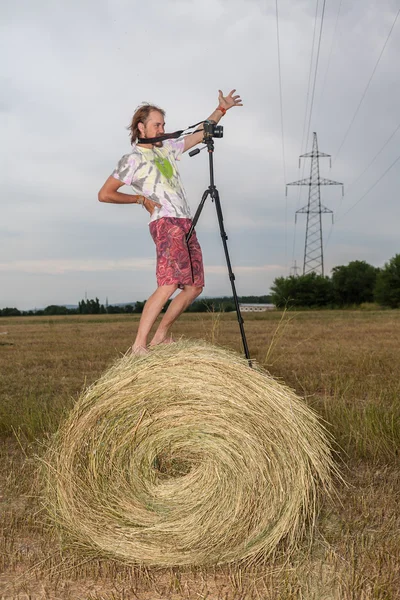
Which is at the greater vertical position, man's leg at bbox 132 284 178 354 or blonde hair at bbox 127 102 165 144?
blonde hair at bbox 127 102 165 144

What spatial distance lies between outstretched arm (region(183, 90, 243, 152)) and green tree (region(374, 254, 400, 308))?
158 feet

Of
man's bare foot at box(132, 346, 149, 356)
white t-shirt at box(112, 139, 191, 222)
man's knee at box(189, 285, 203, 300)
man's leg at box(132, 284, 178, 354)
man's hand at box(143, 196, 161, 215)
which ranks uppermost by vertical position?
white t-shirt at box(112, 139, 191, 222)

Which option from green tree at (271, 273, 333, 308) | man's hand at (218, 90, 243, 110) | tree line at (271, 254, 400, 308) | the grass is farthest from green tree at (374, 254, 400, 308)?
man's hand at (218, 90, 243, 110)

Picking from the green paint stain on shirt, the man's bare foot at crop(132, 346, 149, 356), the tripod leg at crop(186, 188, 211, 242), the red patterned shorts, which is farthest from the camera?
the green paint stain on shirt

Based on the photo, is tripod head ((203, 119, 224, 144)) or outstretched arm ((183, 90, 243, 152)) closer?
tripod head ((203, 119, 224, 144))

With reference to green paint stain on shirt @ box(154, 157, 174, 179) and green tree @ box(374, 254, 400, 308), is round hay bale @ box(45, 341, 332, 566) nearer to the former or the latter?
green paint stain on shirt @ box(154, 157, 174, 179)

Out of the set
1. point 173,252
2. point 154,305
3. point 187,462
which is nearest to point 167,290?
point 154,305

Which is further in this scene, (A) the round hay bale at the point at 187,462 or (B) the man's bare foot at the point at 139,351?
(B) the man's bare foot at the point at 139,351

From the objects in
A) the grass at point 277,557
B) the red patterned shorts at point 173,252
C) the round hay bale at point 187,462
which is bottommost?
the grass at point 277,557

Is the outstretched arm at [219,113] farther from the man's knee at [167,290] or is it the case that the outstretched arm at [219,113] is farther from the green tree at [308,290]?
the green tree at [308,290]

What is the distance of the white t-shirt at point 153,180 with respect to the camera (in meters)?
4.43

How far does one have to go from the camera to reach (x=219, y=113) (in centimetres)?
492

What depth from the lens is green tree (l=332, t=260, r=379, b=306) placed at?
195 feet

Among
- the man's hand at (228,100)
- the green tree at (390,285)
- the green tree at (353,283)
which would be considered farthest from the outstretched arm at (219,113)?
the green tree at (353,283)
